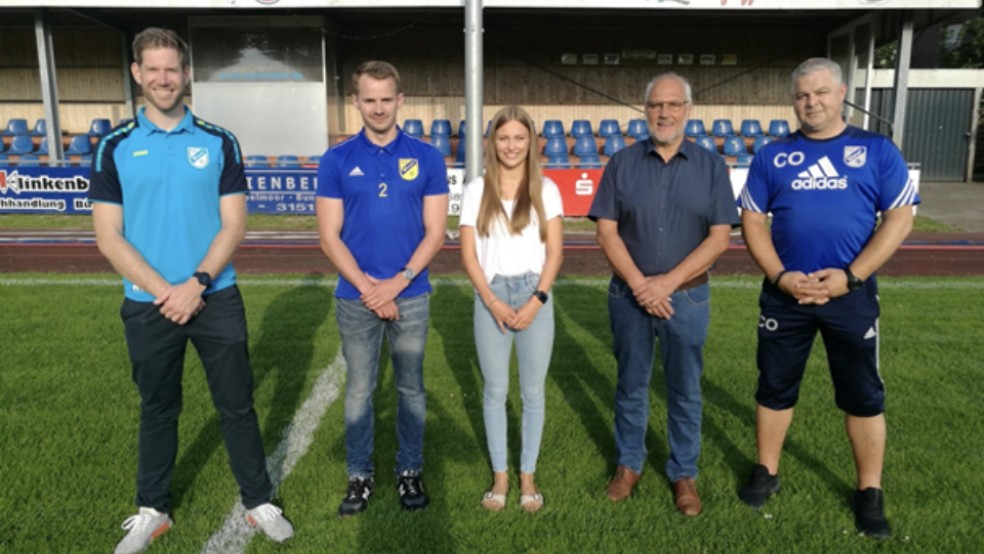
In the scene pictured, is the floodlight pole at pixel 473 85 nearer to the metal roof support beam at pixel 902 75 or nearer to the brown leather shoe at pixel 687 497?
the metal roof support beam at pixel 902 75

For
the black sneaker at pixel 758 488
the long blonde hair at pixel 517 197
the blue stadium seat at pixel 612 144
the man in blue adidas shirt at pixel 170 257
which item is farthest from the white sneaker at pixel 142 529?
the blue stadium seat at pixel 612 144

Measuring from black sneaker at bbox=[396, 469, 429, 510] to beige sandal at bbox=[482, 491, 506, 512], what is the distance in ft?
0.90

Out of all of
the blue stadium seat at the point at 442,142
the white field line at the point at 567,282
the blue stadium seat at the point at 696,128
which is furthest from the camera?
the blue stadium seat at the point at 696,128

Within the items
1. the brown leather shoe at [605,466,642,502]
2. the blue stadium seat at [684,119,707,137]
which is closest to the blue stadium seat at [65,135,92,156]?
the blue stadium seat at [684,119,707,137]

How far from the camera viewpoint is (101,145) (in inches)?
106

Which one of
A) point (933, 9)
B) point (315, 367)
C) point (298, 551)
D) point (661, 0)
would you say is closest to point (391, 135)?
point (298, 551)

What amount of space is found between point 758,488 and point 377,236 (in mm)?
2110

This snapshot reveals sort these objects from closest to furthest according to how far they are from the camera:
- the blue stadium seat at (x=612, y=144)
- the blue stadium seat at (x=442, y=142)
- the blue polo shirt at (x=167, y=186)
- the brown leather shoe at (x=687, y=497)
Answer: the blue polo shirt at (x=167, y=186), the brown leather shoe at (x=687, y=497), the blue stadium seat at (x=442, y=142), the blue stadium seat at (x=612, y=144)

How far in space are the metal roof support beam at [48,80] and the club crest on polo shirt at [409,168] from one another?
15.6 metres

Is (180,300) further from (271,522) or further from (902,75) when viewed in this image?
(902,75)

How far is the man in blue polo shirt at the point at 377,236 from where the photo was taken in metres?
3.04

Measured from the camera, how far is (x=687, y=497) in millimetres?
3289

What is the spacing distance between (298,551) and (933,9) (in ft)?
54.2

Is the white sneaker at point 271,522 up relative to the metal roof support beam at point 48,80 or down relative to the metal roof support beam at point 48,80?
down
